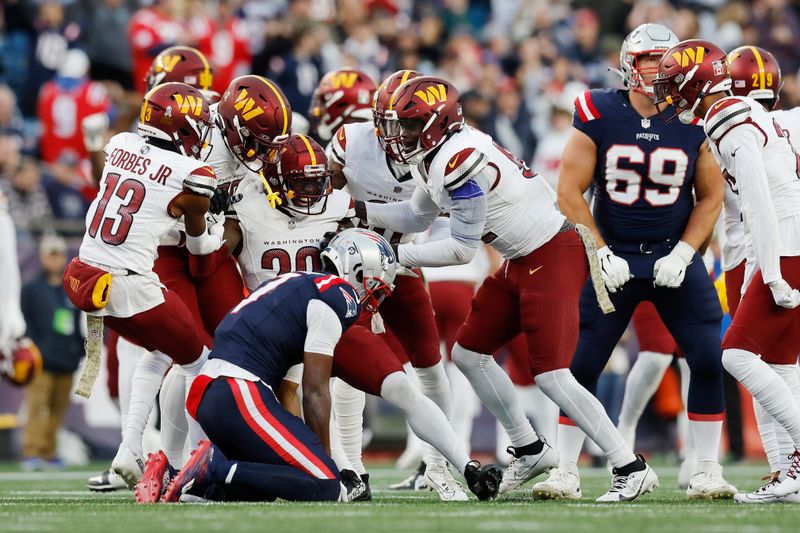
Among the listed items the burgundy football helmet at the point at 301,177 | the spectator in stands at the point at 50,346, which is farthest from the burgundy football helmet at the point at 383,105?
the spectator in stands at the point at 50,346

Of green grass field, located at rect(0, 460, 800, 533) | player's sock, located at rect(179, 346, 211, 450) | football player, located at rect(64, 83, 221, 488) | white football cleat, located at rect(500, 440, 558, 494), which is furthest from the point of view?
white football cleat, located at rect(500, 440, 558, 494)

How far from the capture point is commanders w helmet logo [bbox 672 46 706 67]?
6.24 m

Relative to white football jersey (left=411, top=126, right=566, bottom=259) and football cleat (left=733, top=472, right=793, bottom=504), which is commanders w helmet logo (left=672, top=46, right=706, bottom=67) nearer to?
white football jersey (left=411, top=126, right=566, bottom=259)

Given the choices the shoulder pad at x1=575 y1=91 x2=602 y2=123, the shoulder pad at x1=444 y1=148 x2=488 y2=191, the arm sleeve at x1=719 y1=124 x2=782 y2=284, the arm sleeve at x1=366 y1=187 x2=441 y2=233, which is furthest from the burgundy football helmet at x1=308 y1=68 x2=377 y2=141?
the arm sleeve at x1=719 y1=124 x2=782 y2=284

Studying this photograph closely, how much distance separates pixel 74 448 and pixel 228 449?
529cm

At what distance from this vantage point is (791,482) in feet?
19.5

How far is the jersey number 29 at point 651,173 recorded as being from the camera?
669cm

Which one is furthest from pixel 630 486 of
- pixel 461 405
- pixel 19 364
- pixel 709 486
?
pixel 19 364

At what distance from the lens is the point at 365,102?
7906 mm

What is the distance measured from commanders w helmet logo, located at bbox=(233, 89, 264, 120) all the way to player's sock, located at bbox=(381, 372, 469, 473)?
149cm

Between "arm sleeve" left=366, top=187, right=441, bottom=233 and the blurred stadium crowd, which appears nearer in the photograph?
"arm sleeve" left=366, top=187, right=441, bottom=233

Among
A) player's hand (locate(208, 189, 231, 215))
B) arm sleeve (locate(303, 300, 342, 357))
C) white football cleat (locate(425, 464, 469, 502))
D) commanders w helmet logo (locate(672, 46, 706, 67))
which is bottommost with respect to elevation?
white football cleat (locate(425, 464, 469, 502))

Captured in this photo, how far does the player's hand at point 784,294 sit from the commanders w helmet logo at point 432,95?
1705 mm

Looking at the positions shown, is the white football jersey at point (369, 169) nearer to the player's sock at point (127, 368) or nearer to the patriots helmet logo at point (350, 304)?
the patriots helmet logo at point (350, 304)
